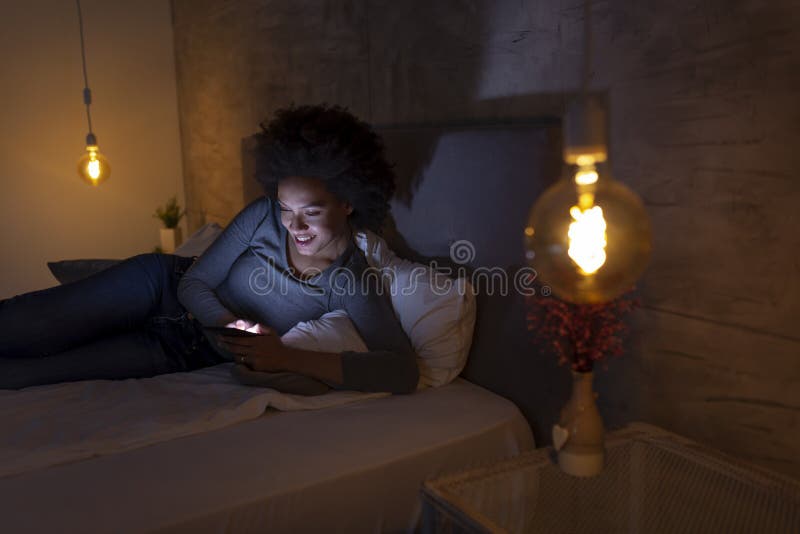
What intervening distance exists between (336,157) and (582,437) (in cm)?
111

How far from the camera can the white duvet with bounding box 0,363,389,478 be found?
4.30 feet

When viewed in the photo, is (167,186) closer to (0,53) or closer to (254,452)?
(0,53)

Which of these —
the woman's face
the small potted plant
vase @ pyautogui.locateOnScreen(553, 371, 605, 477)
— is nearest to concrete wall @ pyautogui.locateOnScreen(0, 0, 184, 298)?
the small potted plant

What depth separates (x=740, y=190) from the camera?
1.18 meters

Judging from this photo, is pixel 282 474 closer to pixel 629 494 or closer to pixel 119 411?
pixel 119 411

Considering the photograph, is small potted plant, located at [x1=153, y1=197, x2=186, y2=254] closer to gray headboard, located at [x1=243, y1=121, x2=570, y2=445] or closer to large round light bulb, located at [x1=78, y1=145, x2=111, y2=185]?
large round light bulb, located at [x1=78, y1=145, x2=111, y2=185]

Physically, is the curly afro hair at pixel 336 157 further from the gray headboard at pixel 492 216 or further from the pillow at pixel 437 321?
the pillow at pixel 437 321

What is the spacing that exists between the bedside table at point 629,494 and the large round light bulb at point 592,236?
0.40 m

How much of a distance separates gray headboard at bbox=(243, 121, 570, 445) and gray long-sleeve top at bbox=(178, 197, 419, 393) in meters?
0.21

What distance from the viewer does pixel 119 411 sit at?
150cm

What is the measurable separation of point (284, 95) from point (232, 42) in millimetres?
632

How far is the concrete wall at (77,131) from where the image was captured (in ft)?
11.7

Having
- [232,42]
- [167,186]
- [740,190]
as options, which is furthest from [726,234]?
[167,186]

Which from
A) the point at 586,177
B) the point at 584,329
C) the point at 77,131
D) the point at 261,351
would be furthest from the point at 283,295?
the point at 77,131
